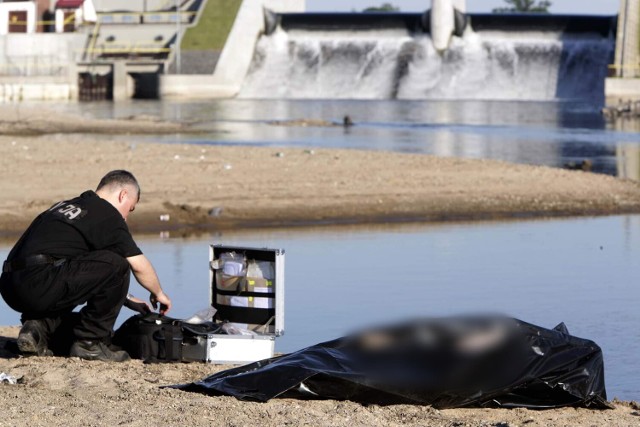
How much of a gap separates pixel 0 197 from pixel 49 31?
60082 millimetres

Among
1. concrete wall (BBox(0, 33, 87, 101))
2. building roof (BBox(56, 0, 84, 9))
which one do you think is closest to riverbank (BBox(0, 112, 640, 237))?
concrete wall (BBox(0, 33, 87, 101))

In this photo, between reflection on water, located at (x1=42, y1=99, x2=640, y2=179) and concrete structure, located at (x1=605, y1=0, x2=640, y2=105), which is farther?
concrete structure, located at (x1=605, y1=0, x2=640, y2=105)

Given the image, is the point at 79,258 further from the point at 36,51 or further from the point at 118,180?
the point at 36,51

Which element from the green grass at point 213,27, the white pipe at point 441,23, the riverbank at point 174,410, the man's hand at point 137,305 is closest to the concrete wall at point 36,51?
the green grass at point 213,27

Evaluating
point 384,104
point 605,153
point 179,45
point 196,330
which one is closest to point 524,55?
point 384,104

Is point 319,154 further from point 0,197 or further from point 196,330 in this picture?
point 196,330

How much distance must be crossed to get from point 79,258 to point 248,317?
4.18 feet

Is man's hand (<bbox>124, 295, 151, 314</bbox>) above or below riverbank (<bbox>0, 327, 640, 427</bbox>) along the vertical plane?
above

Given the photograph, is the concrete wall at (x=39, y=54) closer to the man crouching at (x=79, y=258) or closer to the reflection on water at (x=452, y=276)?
the reflection on water at (x=452, y=276)

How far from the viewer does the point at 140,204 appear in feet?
55.2

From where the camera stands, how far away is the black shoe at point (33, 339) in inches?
292

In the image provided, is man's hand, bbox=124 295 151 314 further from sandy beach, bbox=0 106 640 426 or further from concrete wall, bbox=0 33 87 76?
concrete wall, bbox=0 33 87 76

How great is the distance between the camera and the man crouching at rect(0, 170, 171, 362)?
7.20 meters

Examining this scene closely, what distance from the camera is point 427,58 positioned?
6619cm
